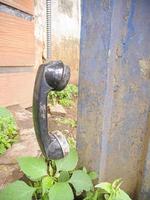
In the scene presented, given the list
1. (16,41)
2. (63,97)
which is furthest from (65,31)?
(16,41)

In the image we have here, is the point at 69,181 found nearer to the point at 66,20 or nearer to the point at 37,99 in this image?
the point at 37,99

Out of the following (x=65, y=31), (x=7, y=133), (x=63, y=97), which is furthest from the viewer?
(x=65, y=31)

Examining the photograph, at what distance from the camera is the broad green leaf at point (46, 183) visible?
0.64 meters

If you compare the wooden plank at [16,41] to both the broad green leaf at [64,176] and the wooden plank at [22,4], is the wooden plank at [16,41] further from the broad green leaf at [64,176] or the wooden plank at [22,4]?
the broad green leaf at [64,176]

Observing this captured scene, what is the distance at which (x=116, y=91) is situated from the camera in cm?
70

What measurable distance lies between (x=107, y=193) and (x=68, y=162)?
17 centimetres

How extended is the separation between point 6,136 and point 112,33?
91cm

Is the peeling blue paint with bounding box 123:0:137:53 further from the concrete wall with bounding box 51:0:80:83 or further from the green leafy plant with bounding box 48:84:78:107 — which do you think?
the concrete wall with bounding box 51:0:80:83

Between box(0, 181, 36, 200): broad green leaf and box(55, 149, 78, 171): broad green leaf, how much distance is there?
0.37 feet

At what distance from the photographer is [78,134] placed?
0.74 metres

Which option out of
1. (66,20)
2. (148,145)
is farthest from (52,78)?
(66,20)

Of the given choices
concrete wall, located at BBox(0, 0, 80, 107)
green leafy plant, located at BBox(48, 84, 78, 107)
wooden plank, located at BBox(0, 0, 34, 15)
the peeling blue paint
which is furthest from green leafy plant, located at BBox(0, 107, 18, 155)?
green leafy plant, located at BBox(48, 84, 78, 107)

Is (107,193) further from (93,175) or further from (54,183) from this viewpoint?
(54,183)

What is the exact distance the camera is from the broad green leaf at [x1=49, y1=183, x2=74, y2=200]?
586 mm
